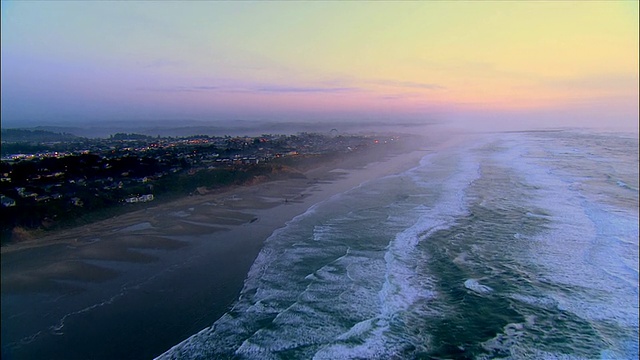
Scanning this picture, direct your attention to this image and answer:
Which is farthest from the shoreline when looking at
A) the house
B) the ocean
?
the ocean

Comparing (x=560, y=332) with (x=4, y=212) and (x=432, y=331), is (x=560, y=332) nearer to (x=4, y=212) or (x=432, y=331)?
(x=432, y=331)

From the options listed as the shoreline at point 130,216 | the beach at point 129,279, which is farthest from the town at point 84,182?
the beach at point 129,279

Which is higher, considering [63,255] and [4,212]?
[4,212]

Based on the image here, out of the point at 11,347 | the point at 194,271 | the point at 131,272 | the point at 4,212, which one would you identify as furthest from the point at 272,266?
the point at 4,212

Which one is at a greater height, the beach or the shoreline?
the shoreline

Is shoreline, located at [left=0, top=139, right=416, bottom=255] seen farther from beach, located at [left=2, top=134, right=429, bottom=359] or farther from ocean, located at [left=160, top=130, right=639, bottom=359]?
ocean, located at [left=160, top=130, right=639, bottom=359]

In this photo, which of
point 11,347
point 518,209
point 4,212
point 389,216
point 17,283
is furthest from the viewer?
point 518,209

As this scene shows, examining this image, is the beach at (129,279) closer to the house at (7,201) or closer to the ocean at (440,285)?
the ocean at (440,285)
